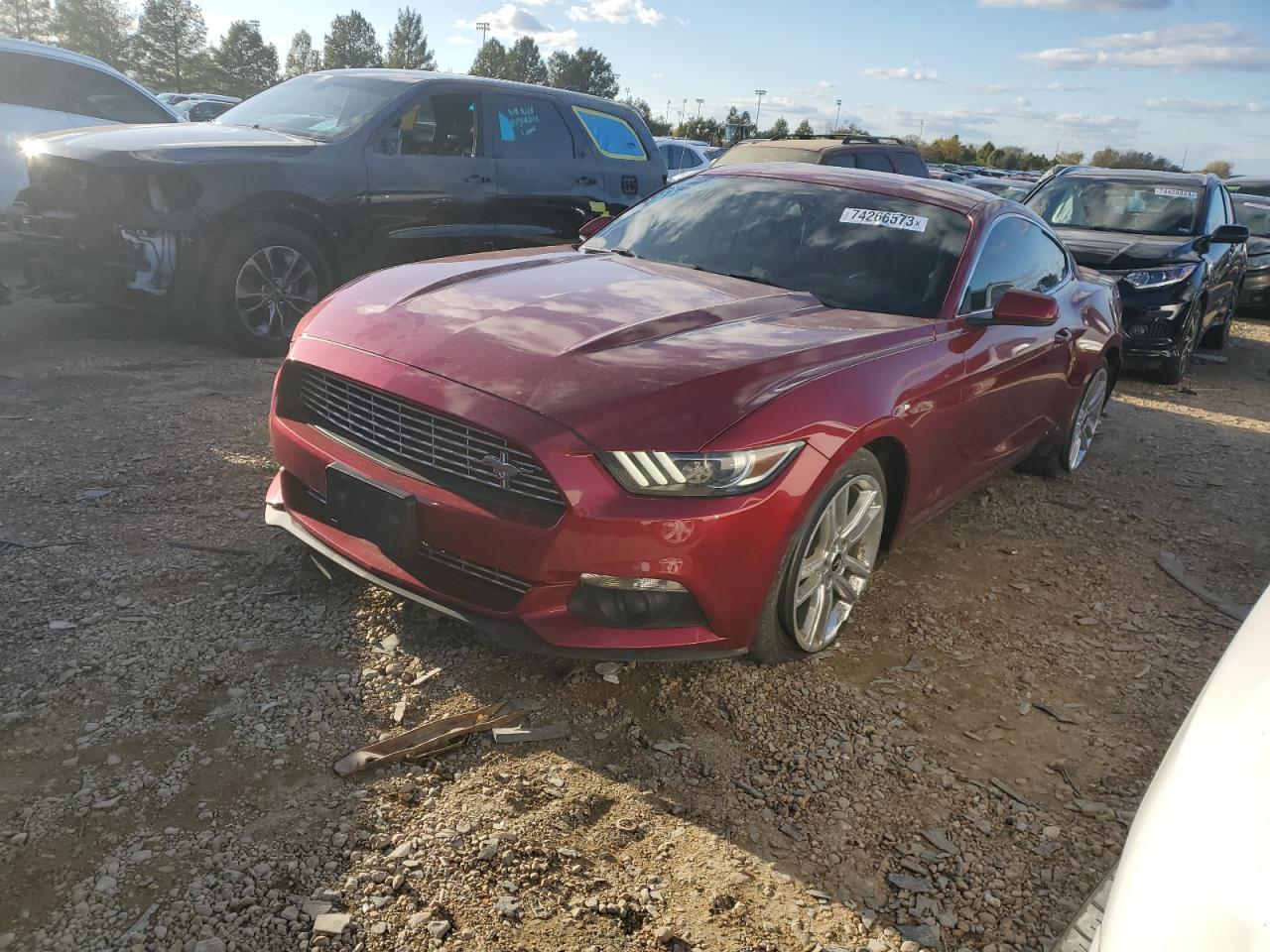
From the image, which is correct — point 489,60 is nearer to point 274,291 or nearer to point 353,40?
point 353,40

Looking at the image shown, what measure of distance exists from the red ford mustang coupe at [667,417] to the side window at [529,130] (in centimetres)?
340

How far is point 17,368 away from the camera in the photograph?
553 cm

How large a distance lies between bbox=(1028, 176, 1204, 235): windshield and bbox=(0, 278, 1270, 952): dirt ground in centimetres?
569

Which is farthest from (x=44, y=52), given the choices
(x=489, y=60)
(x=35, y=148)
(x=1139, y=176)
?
(x=489, y=60)

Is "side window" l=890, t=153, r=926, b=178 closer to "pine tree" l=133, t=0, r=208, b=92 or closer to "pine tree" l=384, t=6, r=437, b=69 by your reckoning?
"pine tree" l=133, t=0, r=208, b=92

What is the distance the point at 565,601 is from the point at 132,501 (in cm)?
227

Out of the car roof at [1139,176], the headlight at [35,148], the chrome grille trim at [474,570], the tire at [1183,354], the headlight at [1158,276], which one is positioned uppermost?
the headlight at [35,148]

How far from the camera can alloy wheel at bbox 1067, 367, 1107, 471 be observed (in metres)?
5.58

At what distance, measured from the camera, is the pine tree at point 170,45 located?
70125 mm

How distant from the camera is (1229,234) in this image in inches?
337

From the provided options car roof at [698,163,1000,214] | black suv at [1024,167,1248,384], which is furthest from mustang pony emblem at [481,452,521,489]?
black suv at [1024,167,1248,384]

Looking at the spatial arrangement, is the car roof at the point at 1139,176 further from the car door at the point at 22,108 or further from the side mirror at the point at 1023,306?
the car door at the point at 22,108

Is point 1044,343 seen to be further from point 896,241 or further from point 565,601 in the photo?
point 565,601

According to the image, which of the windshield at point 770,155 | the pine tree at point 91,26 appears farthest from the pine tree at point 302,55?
the windshield at point 770,155
